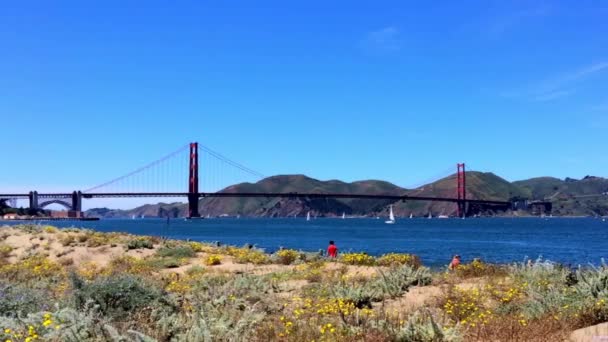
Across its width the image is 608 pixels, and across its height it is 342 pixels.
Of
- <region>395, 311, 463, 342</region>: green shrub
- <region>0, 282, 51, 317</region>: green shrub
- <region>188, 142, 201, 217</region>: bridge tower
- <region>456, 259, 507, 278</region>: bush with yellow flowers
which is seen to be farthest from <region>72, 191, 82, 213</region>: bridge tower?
<region>395, 311, 463, 342</region>: green shrub

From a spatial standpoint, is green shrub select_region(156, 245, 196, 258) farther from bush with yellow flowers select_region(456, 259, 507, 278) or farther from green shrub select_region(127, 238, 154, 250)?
bush with yellow flowers select_region(456, 259, 507, 278)

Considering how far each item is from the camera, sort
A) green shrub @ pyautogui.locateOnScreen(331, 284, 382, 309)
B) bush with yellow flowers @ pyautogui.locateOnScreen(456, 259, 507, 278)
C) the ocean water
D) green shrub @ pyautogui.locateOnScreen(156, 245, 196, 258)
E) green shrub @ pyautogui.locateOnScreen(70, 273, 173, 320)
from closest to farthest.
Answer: green shrub @ pyautogui.locateOnScreen(70, 273, 173, 320) < green shrub @ pyautogui.locateOnScreen(331, 284, 382, 309) < bush with yellow flowers @ pyautogui.locateOnScreen(456, 259, 507, 278) < green shrub @ pyautogui.locateOnScreen(156, 245, 196, 258) < the ocean water

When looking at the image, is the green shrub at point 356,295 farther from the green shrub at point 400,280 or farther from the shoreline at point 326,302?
the green shrub at point 400,280

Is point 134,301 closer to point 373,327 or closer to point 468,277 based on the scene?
point 373,327

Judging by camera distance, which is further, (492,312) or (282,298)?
(282,298)

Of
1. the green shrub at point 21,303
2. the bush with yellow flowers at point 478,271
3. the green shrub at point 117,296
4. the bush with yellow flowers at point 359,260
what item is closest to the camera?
the green shrub at point 21,303

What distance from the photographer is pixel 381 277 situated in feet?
43.5

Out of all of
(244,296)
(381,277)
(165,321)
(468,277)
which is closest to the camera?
(165,321)

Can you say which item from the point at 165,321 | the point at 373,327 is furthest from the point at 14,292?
the point at 373,327

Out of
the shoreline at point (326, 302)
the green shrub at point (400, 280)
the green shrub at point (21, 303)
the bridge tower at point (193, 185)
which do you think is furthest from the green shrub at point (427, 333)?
the bridge tower at point (193, 185)

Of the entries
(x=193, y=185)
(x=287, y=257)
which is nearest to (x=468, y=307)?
(x=287, y=257)

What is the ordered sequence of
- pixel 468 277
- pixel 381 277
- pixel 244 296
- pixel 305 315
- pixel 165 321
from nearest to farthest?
pixel 165 321 → pixel 305 315 → pixel 244 296 → pixel 381 277 → pixel 468 277

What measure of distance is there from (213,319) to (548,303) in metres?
5.20

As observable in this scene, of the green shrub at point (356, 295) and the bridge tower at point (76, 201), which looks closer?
the green shrub at point (356, 295)
